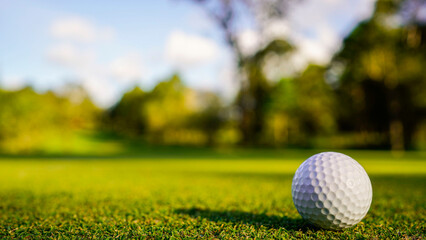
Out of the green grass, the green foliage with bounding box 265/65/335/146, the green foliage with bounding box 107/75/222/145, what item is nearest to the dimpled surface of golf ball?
the green grass

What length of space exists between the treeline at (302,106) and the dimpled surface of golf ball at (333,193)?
2080 centimetres

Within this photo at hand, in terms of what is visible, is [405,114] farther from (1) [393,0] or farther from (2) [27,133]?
(2) [27,133]

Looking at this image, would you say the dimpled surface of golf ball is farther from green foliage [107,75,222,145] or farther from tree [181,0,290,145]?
green foliage [107,75,222,145]

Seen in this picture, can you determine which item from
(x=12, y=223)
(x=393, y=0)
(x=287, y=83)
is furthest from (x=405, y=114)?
(x=12, y=223)

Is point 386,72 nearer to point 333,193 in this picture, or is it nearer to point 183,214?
point 333,193

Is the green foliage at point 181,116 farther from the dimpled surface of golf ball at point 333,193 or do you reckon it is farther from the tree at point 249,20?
the dimpled surface of golf ball at point 333,193

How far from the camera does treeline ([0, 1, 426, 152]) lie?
24891mm

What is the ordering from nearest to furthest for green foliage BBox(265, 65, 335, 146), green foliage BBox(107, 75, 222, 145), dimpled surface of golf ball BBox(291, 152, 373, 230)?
dimpled surface of golf ball BBox(291, 152, 373, 230), green foliage BBox(265, 65, 335, 146), green foliage BBox(107, 75, 222, 145)

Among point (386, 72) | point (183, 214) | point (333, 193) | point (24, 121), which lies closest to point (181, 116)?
point (24, 121)

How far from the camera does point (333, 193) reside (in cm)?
308

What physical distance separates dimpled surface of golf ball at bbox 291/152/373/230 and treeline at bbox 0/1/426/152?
2080 centimetres

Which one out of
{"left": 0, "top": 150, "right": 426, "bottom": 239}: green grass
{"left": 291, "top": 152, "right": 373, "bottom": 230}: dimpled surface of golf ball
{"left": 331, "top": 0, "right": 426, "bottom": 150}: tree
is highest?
{"left": 331, "top": 0, "right": 426, "bottom": 150}: tree

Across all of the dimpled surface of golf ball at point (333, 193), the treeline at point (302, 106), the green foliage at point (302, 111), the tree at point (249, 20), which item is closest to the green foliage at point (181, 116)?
the treeline at point (302, 106)

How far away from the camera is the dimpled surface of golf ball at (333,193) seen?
3.00 metres
